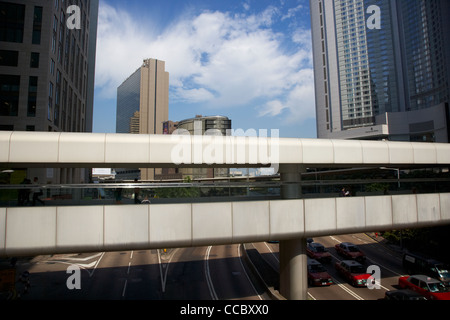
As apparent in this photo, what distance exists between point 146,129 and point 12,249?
183318 millimetres

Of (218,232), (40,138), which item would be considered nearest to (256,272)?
(218,232)

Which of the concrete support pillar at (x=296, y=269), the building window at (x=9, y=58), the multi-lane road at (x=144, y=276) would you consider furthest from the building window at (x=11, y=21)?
the concrete support pillar at (x=296, y=269)

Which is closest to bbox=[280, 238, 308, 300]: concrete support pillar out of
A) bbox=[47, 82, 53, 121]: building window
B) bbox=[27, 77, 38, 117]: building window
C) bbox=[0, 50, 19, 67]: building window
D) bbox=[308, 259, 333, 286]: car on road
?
bbox=[308, 259, 333, 286]: car on road

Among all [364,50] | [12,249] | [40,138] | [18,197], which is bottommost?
[12,249]

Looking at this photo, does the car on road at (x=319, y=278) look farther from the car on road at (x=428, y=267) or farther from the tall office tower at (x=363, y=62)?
the tall office tower at (x=363, y=62)

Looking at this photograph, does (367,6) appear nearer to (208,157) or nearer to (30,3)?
(30,3)

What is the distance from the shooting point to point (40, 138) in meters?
9.23

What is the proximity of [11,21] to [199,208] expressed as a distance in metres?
40.8

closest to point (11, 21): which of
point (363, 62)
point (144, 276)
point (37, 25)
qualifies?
point (37, 25)

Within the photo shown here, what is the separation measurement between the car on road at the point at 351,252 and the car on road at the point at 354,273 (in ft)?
13.8

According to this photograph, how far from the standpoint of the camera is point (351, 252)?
87.0 ft

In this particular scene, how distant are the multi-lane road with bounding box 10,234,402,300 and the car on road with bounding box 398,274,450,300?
81.1 inches
